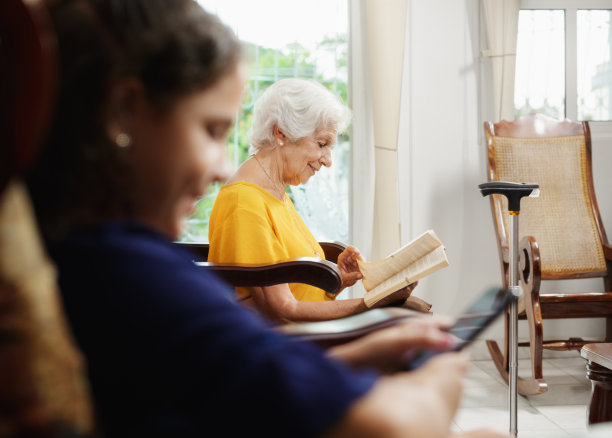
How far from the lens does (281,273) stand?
5.89 ft

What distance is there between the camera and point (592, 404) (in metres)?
2.28

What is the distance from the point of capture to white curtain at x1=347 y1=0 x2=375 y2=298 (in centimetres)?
396

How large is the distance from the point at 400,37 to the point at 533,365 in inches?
78.4

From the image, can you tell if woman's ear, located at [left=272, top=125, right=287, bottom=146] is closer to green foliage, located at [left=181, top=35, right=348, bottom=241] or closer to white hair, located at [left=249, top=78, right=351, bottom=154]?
white hair, located at [left=249, top=78, right=351, bottom=154]

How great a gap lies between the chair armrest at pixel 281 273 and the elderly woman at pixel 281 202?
5.6 inches

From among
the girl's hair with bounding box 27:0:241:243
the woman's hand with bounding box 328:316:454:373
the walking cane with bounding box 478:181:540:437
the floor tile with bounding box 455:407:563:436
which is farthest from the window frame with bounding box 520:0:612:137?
the girl's hair with bounding box 27:0:241:243

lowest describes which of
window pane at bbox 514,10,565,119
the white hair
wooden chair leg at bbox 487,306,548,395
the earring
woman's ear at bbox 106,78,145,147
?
wooden chair leg at bbox 487,306,548,395

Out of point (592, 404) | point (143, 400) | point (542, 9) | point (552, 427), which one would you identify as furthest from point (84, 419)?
point (542, 9)

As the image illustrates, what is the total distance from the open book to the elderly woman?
2.2 inches

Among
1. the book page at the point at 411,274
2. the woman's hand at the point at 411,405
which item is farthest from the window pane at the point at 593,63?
the woman's hand at the point at 411,405

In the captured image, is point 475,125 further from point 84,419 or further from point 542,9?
point 84,419

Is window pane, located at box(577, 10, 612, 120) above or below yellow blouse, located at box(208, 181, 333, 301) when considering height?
above

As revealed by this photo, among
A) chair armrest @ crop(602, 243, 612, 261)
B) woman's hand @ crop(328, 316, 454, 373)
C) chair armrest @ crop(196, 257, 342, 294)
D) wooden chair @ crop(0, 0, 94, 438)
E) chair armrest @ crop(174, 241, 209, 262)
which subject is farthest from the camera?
chair armrest @ crop(602, 243, 612, 261)

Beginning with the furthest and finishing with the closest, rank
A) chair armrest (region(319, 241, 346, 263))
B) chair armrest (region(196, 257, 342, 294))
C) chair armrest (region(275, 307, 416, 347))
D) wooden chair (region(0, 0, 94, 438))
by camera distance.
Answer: chair armrest (region(319, 241, 346, 263)) → chair armrest (region(196, 257, 342, 294)) → chair armrest (region(275, 307, 416, 347)) → wooden chair (region(0, 0, 94, 438))
